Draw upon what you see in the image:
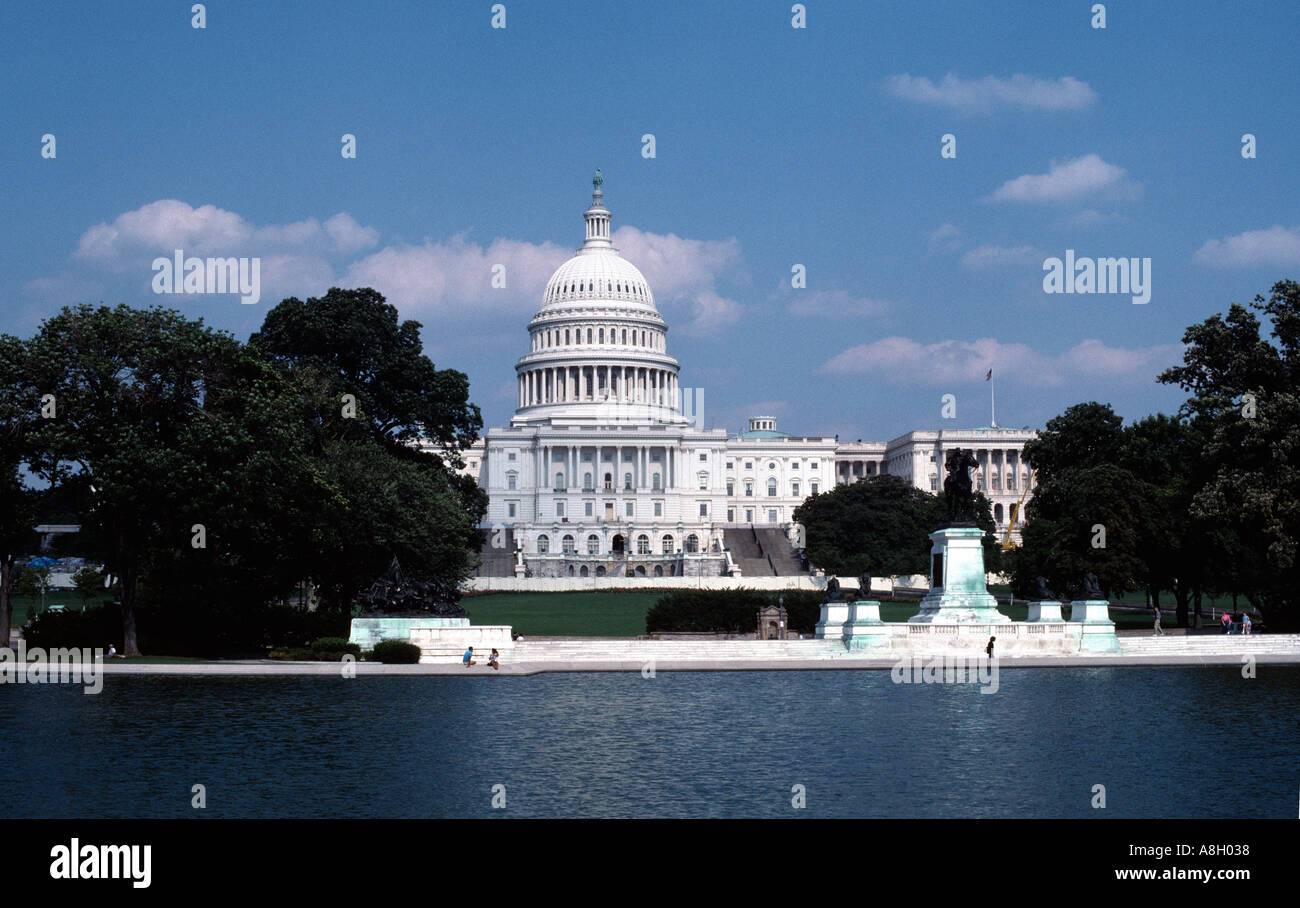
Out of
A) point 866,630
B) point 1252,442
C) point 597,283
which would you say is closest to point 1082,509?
point 1252,442

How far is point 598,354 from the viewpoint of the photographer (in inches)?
6467

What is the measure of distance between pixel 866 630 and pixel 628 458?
11098 cm

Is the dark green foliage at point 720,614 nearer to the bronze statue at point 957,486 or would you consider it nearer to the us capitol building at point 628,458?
the bronze statue at point 957,486

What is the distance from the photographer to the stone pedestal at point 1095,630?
4800 centimetres

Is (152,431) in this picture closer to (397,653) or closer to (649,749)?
(397,653)

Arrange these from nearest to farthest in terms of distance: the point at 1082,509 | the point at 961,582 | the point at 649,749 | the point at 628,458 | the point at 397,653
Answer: the point at 649,749 → the point at 397,653 → the point at 961,582 → the point at 1082,509 → the point at 628,458

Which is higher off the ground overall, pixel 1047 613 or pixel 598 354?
pixel 598 354

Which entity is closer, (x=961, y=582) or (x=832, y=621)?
(x=961, y=582)

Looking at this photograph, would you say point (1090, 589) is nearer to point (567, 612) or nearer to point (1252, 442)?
point (1252, 442)

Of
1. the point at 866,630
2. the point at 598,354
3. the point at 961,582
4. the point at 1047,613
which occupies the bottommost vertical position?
the point at 866,630

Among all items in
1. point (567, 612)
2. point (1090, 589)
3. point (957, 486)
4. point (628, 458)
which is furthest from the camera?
point (628, 458)

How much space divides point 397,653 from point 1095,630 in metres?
22.6

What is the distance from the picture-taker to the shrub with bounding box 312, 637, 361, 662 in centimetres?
4444
